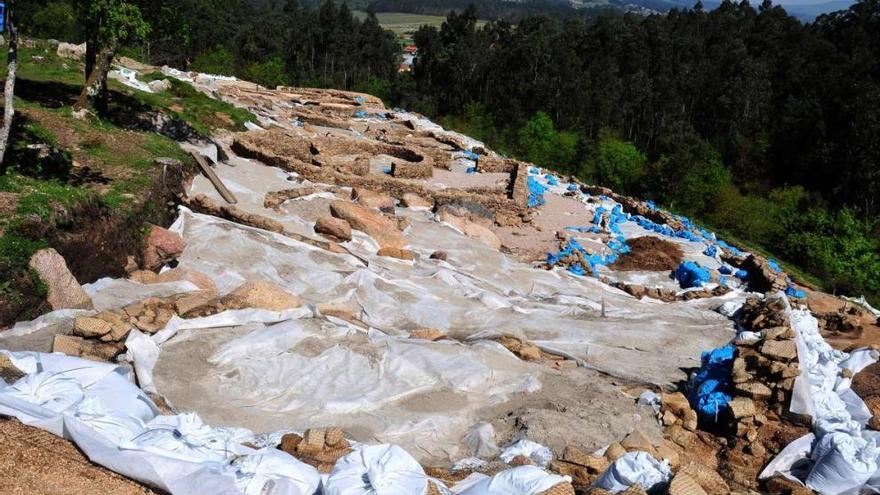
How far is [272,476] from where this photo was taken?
408 cm

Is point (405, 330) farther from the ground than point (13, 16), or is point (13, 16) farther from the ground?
point (13, 16)

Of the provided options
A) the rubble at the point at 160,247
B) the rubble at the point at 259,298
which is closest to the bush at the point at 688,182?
the rubble at the point at 160,247

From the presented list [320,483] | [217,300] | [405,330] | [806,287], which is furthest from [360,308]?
[806,287]

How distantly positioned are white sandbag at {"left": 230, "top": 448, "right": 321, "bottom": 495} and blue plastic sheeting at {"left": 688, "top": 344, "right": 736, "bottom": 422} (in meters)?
4.35

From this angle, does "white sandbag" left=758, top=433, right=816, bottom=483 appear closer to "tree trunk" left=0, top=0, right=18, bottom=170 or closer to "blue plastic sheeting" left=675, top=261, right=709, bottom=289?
"blue plastic sheeting" left=675, top=261, right=709, bottom=289

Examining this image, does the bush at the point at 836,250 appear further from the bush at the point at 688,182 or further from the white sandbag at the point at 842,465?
the white sandbag at the point at 842,465

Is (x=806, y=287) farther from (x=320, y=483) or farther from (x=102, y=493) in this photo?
(x=102, y=493)

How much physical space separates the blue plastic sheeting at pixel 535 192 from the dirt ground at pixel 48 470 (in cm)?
1511

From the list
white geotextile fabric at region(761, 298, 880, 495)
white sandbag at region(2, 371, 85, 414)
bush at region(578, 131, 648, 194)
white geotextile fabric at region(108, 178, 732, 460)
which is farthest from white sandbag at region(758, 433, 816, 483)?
bush at region(578, 131, 648, 194)

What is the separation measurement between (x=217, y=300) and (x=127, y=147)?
5.03m

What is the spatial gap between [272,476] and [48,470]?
1.26m

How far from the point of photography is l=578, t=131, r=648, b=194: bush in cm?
3497

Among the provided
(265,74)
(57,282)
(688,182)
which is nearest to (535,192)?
(688,182)

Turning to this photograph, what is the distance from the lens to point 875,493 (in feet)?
16.9
